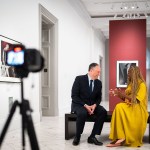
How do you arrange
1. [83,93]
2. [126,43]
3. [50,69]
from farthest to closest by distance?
[126,43] → [50,69] → [83,93]

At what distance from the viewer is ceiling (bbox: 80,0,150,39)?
40.9 ft

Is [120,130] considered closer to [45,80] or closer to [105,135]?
[105,135]

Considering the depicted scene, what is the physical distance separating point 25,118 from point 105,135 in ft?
13.7

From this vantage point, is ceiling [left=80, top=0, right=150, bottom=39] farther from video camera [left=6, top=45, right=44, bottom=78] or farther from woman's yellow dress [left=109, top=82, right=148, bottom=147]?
video camera [left=6, top=45, right=44, bottom=78]

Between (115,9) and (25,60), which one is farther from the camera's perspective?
(115,9)

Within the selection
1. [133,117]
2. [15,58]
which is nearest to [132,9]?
[133,117]

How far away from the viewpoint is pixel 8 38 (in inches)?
264

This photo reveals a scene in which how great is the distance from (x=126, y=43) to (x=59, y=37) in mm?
2872

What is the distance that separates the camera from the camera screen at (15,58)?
2.53 metres

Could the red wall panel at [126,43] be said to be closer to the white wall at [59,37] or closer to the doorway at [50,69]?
the white wall at [59,37]

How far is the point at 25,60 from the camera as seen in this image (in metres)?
2.49

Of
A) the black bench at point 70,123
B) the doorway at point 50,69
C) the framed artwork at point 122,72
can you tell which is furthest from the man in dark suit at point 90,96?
the framed artwork at point 122,72

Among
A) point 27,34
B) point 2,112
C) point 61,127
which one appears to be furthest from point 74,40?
point 2,112

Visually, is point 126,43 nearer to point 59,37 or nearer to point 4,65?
point 59,37
